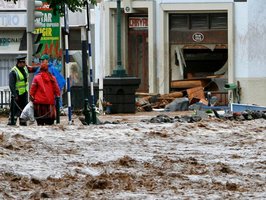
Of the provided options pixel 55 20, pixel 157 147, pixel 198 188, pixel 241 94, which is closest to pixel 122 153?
pixel 157 147

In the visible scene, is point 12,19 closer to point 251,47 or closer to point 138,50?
point 138,50

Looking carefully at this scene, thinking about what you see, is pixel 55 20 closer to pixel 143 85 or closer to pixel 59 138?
pixel 143 85

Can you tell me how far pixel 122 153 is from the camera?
17.0m

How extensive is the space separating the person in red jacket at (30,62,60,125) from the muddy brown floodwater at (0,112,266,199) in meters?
2.54

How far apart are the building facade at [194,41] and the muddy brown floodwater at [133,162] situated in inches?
939

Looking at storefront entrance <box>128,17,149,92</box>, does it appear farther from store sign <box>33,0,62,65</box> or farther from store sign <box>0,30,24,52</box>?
store sign <box>33,0,62,65</box>

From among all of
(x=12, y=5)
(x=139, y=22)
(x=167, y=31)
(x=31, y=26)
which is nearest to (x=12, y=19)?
(x=12, y=5)

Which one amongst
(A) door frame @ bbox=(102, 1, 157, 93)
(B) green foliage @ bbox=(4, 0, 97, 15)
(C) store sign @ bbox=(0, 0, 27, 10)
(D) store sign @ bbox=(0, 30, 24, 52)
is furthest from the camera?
(D) store sign @ bbox=(0, 30, 24, 52)

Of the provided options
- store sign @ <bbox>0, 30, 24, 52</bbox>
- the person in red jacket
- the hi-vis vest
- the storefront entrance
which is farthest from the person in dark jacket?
store sign @ <bbox>0, 30, 24, 52</bbox>

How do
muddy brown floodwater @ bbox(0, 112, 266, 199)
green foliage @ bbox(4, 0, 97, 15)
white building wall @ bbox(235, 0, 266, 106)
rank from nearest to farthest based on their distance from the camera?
muddy brown floodwater @ bbox(0, 112, 266, 199)
green foliage @ bbox(4, 0, 97, 15)
white building wall @ bbox(235, 0, 266, 106)

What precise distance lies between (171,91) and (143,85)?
51.0 inches

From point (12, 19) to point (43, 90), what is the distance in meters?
25.0

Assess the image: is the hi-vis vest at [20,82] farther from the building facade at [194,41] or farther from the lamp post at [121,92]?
the building facade at [194,41]

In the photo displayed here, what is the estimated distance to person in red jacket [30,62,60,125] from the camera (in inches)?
981
